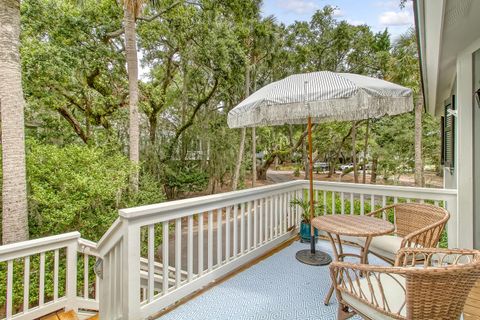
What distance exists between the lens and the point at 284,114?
2.55 meters

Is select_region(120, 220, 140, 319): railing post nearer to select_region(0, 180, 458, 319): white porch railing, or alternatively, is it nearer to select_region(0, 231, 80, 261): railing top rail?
select_region(0, 180, 458, 319): white porch railing

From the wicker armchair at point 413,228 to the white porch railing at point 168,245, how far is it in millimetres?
597

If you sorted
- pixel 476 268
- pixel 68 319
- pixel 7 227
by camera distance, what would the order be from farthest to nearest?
pixel 7 227, pixel 68 319, pixel 476 268

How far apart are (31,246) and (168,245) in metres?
1.49

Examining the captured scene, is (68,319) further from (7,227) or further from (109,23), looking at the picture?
(109,23)

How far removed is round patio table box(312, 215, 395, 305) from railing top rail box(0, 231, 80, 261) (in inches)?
110

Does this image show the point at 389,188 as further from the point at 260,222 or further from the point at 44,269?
the point at 44,269

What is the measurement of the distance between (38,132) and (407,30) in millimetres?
13523

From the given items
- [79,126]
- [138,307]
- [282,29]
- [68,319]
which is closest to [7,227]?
[68,319]

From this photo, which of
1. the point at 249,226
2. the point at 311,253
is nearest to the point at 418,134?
the point at 311,253

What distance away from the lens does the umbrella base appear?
124 inches

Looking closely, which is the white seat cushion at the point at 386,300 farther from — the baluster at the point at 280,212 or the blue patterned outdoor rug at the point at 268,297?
the baluster at the point at 280,212

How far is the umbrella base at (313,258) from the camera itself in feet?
10.3

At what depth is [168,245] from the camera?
242cm
